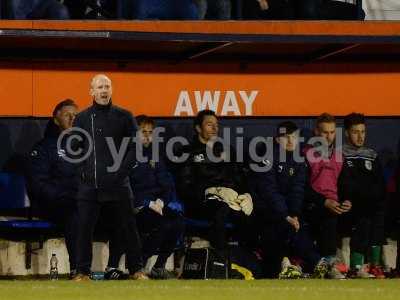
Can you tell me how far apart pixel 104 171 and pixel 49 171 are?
168 cm

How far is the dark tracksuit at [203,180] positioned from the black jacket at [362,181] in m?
1.11

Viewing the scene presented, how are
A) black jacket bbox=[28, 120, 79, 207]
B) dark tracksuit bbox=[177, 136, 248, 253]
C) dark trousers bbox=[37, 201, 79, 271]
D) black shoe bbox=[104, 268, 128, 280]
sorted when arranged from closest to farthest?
black shoe bbox=[104, 268, 128, 280]
dark trousers bbox=[37, 201, 79, 271]
black jacket bbox=[28, 120, 79, 207]
dark tracksuit bbox=[177, 136, 248, 253]

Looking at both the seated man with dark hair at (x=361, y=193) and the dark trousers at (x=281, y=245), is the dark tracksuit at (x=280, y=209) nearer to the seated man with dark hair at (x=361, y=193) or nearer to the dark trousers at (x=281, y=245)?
the dark trousers at (x=281, y=245)

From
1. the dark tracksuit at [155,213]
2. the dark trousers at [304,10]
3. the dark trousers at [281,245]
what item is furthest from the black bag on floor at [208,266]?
the dark trousers at [304,10]

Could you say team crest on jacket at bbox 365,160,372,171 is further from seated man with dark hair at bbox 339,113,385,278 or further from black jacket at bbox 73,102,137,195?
black jacket at bbox 73,102,137,195

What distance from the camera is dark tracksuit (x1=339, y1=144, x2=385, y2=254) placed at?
15.2 m

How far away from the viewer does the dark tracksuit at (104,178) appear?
1305cm

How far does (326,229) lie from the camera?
15.0 meters

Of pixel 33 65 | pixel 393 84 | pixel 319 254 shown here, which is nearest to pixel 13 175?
pixel 33 65

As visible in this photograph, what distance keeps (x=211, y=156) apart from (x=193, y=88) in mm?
1166

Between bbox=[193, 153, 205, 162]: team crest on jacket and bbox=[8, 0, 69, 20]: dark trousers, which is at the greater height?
bbox=[8, 0, 69, 20]: dark trousers

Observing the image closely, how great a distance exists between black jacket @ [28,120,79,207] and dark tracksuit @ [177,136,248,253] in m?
1.22

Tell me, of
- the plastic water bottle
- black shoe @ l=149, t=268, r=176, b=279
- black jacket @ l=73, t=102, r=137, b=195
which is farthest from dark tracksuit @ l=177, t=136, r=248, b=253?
black jacket @ l=73, t=102, r=137, b=195

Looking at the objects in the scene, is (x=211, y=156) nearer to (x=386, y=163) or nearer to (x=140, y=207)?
(x=140, y=207)
